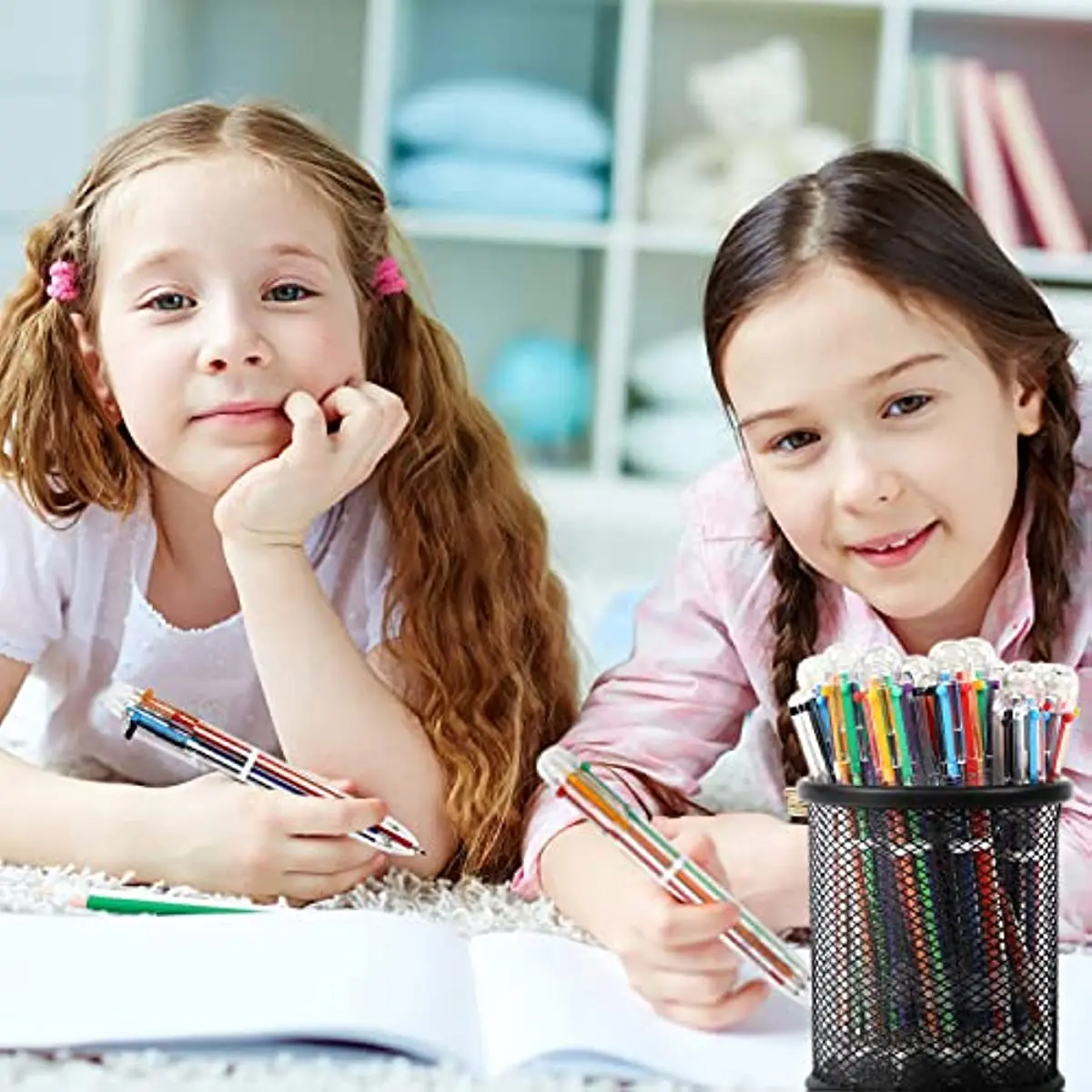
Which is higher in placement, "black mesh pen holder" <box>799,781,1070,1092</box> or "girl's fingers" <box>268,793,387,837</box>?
"girl's fingers" <box>268,793,387,837</box>

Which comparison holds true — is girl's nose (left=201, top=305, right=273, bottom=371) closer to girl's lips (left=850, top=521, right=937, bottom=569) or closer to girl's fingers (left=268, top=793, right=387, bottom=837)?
girl's fingers (left=268, top=793, right=387, bottom=837)

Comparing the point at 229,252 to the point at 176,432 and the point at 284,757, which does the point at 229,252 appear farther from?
the point at 284,757

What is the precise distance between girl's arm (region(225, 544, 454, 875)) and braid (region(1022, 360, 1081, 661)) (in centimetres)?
33

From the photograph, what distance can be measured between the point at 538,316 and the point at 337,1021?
245cm

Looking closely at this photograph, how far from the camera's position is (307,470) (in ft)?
3.67

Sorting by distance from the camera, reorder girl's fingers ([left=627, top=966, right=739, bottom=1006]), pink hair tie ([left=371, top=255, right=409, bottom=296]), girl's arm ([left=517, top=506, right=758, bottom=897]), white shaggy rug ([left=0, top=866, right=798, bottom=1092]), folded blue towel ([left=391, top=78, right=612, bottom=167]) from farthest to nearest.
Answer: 1. folded blue towel ([left=391, top=78, right=612, bottom=167])
2. pink hair tie ([left=371, top=255, right=409, bottom=296])
3. girl's arm ([left=517, top=506, right=758, bottom=897])
4. girl's fingers ([left=627, top=966, right=739, bottom=1006])
5. white shaggy rug ([left=0, top=866, right=798, bottom=1092])

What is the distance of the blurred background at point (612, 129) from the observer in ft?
9.27

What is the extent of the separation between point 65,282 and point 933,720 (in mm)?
675

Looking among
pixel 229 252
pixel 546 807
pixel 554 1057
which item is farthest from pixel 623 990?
pixel 229 252

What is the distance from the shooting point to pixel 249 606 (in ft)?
3.69

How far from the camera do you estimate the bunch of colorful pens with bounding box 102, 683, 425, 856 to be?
Answer: 103 centimetres

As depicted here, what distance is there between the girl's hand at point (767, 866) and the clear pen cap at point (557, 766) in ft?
0.73

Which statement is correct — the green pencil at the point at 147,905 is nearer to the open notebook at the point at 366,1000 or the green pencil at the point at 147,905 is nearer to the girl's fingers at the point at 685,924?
the open notebook at the point at 366,1000

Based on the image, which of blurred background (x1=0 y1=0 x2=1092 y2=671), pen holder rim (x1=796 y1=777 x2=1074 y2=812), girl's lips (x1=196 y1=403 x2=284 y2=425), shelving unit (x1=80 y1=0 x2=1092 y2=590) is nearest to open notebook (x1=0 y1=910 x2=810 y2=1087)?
pen holder rim (x1=796 y1=777 x2=1074 y2=812)
